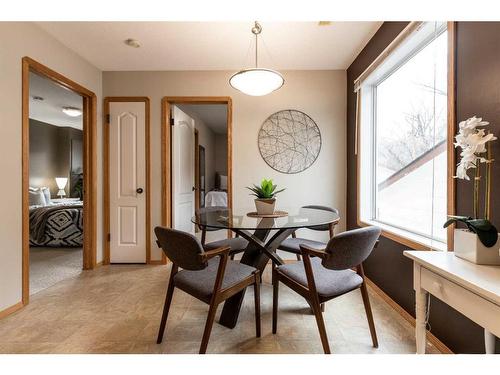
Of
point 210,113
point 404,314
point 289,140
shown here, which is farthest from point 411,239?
point 210,113

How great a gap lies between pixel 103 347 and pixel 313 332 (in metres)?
1.33

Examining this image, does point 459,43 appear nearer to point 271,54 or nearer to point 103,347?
point 271,54

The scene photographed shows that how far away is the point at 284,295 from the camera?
224cm

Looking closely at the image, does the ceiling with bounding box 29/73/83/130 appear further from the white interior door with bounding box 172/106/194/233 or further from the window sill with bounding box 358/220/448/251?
the window sill with bounding box 358/220/448/251

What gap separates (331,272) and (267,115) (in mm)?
2068

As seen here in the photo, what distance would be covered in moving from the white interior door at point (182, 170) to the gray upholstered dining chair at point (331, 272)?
83.5 inches

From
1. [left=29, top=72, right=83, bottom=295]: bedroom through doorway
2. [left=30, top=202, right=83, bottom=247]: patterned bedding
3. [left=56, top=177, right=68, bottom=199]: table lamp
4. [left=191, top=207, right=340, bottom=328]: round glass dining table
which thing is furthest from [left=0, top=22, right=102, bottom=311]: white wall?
[left=56, top=177, right=68, bottom=199]: table lamp

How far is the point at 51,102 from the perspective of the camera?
170 inches

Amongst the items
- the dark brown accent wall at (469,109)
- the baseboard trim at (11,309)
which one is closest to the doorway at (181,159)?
the baseboard trim at (11,309)

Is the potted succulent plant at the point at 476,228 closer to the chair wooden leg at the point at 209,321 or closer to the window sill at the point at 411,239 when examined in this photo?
the window sill at the point at 411,239

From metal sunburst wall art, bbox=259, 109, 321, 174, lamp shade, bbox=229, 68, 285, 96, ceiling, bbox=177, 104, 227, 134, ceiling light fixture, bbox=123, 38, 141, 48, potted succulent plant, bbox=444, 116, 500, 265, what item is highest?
ceiling, bbox=177, 104, 227, 134

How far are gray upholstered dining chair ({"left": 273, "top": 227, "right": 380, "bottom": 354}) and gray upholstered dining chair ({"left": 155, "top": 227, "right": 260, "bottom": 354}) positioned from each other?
0.99 ft

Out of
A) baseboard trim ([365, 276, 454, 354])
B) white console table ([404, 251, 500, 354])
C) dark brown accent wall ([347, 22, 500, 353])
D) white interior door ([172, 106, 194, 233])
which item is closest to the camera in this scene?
white console table ([404, 251, 500, 354])

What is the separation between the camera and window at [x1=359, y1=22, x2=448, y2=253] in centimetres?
169
